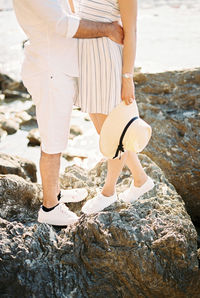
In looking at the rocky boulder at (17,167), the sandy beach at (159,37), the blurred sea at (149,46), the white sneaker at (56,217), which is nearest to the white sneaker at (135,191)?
the white sneaker at (56,217)

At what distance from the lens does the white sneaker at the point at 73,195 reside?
2.91 metres

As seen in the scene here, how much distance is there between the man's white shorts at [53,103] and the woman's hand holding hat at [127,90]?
313mm

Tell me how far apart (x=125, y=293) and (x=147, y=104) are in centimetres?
213

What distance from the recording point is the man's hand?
2.36 metres

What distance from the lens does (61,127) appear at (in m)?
2.56

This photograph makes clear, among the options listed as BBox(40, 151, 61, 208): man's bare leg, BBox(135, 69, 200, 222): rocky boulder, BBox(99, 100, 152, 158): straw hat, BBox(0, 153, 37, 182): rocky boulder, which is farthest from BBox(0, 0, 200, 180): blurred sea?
BBox(99, 100, 152, 158): straw hat

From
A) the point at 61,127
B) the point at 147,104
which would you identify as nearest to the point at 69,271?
the point at 61,127

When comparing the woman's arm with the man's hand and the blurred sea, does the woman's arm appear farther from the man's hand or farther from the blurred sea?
the blurred sea

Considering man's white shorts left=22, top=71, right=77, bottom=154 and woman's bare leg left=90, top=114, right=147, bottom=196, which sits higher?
man's white shorts left=22, top=71, right=77, bottom=154

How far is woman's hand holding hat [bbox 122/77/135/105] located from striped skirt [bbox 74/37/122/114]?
3cm

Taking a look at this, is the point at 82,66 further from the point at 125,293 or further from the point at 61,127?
the point at 125,293

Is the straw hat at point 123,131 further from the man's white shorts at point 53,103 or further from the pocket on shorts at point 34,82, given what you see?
the pocket on shorts at point 34,82

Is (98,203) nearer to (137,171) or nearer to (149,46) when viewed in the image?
(137,171)

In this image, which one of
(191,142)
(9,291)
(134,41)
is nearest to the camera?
(9,291)
